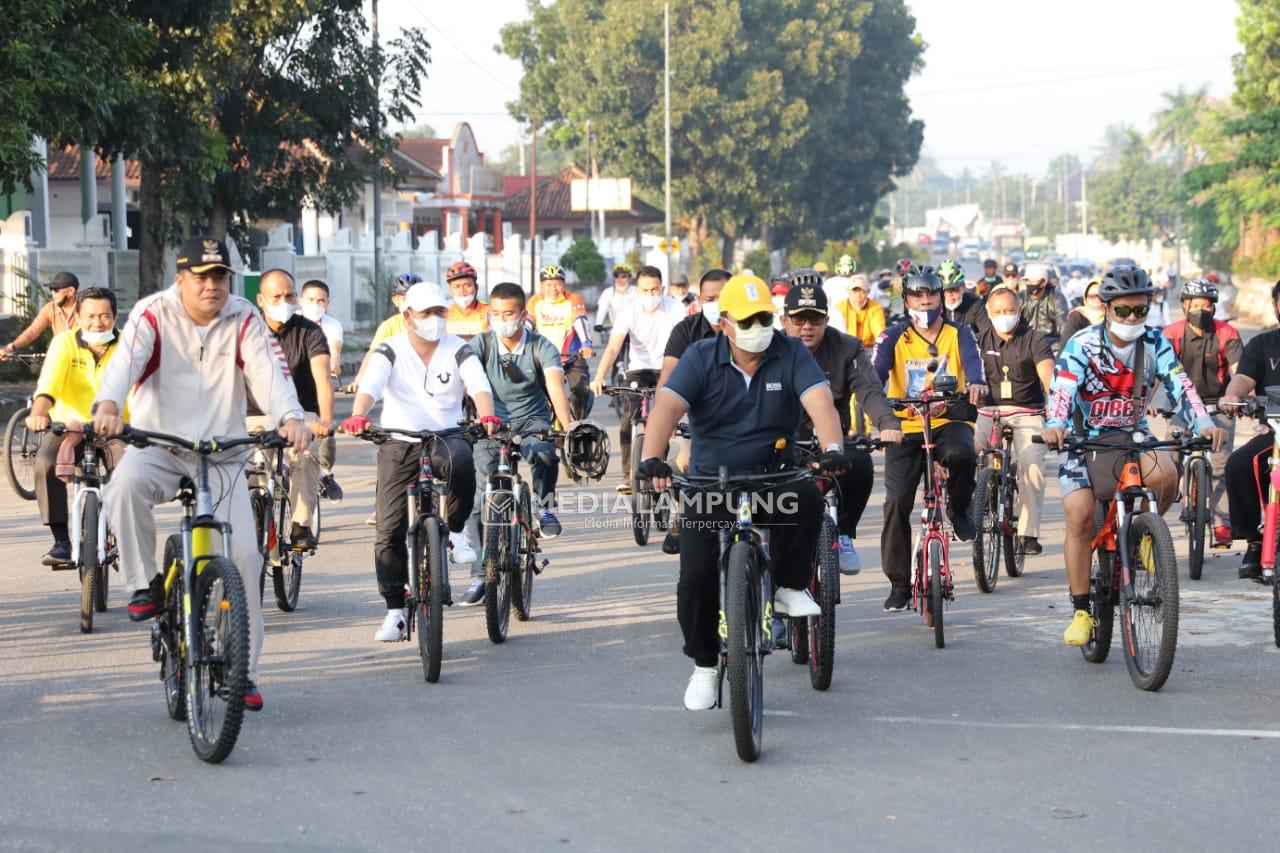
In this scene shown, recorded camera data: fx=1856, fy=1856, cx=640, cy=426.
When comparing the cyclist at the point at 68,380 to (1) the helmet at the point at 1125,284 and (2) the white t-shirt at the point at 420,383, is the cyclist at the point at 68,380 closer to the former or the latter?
(2) the white t-shirt at the point at 420,383

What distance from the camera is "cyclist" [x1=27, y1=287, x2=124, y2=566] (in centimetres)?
1017

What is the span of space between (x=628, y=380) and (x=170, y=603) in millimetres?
7457

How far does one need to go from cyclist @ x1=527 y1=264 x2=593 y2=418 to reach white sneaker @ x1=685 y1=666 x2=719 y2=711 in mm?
8442

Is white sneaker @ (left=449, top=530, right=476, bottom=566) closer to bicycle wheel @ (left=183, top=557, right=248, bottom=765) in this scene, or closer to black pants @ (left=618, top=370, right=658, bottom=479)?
bicycle wheel @ (left=183, top=557, right=248, bottom=765)

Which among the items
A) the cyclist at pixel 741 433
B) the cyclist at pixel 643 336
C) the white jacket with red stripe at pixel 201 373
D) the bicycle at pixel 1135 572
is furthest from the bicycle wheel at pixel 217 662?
the cyclist at pixel 643 336

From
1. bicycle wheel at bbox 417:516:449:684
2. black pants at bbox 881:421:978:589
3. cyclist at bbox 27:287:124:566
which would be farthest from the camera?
cyclist at bbox 27:287:124:566

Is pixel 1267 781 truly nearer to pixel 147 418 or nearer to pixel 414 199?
pixel 147 418

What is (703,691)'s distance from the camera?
7.26 meters

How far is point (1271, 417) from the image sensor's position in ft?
28.5

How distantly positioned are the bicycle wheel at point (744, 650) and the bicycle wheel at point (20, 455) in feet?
33.0

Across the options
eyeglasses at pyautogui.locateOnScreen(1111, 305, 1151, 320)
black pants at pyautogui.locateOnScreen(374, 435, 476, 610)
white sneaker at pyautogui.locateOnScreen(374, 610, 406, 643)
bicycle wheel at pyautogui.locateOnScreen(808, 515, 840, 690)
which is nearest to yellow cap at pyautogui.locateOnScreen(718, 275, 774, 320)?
bicycle wheel at pyautogui.locateOnScreen(808, 515, 840, 690)

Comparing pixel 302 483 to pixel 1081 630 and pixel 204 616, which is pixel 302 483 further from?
pixel 1081 630

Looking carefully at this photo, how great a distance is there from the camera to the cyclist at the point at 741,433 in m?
7.19

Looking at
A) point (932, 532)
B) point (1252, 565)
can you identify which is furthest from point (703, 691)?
point (1252, 565)
